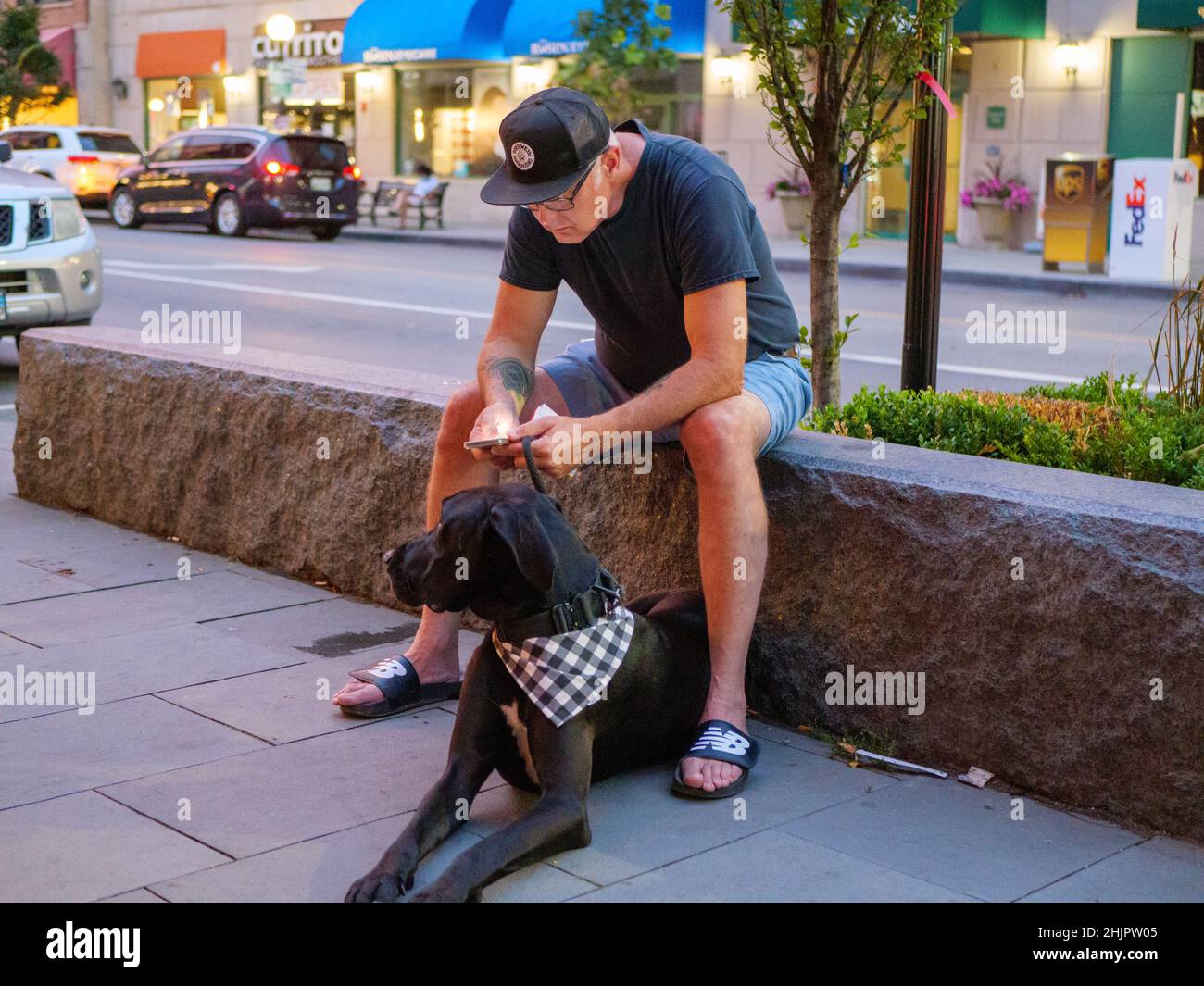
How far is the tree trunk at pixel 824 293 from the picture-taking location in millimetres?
5238

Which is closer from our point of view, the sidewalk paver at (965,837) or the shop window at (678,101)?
the sidewalk paver at (965,837)

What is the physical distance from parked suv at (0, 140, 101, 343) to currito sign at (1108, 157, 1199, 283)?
11.8 meters

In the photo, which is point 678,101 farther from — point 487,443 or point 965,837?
point 965,837

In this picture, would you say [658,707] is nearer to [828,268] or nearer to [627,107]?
[828,268]

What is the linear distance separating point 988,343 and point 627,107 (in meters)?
12.3

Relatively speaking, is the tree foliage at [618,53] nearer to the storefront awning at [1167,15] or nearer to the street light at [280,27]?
the storefront awning at [1167,15]

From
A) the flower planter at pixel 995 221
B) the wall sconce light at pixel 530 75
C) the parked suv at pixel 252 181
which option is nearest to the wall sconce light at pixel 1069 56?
the flower planter at pixel 995 221

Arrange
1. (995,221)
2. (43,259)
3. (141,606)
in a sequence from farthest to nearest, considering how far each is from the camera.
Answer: (995,221) → (43,259) → (141,606)

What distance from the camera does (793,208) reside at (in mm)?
23047

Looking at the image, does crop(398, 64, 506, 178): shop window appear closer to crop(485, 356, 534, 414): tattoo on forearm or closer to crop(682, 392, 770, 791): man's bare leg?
crop(485, 356, 534, 414): tattoo on forearm

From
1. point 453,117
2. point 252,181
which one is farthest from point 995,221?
point 453,117

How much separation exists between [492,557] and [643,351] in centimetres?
106

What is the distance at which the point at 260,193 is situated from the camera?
72.7 feet

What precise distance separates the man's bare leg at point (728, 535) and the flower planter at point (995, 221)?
18.5 m
